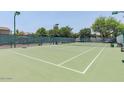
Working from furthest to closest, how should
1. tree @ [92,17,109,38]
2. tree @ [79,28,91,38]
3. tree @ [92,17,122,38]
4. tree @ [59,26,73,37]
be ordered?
tree @ [79,28,91,38] → tree @ [59,26,73,37] → tree @ [92,17,109,38] → tree @ [92,17,122,38]

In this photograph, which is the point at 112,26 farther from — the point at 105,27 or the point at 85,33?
the point at 85,33

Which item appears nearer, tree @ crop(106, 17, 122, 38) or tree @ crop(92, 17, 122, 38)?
tree @ crop(92, 17, 122, 38)

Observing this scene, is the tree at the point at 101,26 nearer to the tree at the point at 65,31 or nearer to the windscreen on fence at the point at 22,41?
the tree at the point at 65,31

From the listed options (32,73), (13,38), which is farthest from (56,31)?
(32,73)

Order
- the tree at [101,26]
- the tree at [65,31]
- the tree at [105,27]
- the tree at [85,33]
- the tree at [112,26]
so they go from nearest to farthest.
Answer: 1. the tree at [105,27]
2. the tree at [101,26]
3. the tree at [112,26]
4. the tree at [65,31]
5. the tree at [85,33]

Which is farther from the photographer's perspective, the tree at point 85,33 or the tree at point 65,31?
the tree at point 85,33

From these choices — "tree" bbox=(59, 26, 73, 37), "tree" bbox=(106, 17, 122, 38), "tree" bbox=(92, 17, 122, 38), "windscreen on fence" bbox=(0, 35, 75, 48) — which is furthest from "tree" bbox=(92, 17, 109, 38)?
"windscreen on fence" bbox=(0, 35, 75, 48)

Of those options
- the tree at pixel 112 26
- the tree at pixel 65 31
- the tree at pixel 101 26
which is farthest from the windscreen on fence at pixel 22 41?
the tree at pixel 65 31

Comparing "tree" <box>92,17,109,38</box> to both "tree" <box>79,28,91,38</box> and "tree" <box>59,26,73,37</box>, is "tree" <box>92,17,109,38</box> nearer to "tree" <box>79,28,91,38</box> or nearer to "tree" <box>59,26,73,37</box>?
"tree" <box>79,28,91,38</box>

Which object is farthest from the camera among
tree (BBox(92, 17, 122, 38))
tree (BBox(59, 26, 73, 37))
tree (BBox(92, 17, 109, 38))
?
tree (BBox(59, 26, 73, 37))

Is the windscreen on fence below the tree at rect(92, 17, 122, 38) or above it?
below
